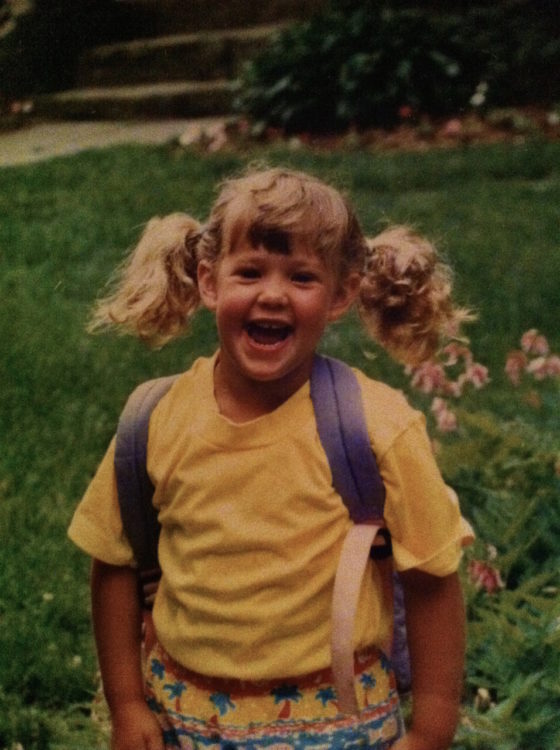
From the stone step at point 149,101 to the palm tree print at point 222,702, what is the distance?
7.07 m

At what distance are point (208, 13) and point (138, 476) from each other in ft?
28.9

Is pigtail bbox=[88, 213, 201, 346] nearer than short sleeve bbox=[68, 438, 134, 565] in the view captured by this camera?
No

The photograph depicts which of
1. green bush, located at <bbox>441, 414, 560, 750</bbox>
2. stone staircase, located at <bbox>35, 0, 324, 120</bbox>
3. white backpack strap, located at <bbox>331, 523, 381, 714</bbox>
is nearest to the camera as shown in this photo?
white backpack strap, located at <bbox>331, 523, 381, 714</bbox>

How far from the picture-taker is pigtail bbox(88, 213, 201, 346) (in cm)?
213

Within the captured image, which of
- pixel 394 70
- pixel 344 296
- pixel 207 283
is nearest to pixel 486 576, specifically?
pixel 344 296

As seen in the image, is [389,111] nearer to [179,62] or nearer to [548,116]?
[548,116]

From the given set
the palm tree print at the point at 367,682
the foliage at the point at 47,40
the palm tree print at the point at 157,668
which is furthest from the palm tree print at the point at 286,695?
the foliage at the point at 47,40

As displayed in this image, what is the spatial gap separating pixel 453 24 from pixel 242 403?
746 cm

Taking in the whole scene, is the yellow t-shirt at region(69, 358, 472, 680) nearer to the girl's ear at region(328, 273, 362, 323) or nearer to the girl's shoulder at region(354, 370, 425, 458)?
the girl's shoulder at region(354, 370, 425, 458)

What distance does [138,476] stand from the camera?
1938 millimetres

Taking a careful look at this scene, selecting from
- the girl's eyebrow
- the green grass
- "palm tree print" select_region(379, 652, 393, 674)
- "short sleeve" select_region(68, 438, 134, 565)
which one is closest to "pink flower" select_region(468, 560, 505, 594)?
the green grass

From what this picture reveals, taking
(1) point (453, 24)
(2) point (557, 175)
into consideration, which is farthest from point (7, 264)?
(1) point (453, 24)

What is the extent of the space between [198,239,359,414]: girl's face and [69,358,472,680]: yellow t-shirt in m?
0.08

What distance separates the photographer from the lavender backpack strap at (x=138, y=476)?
194 centimetres
